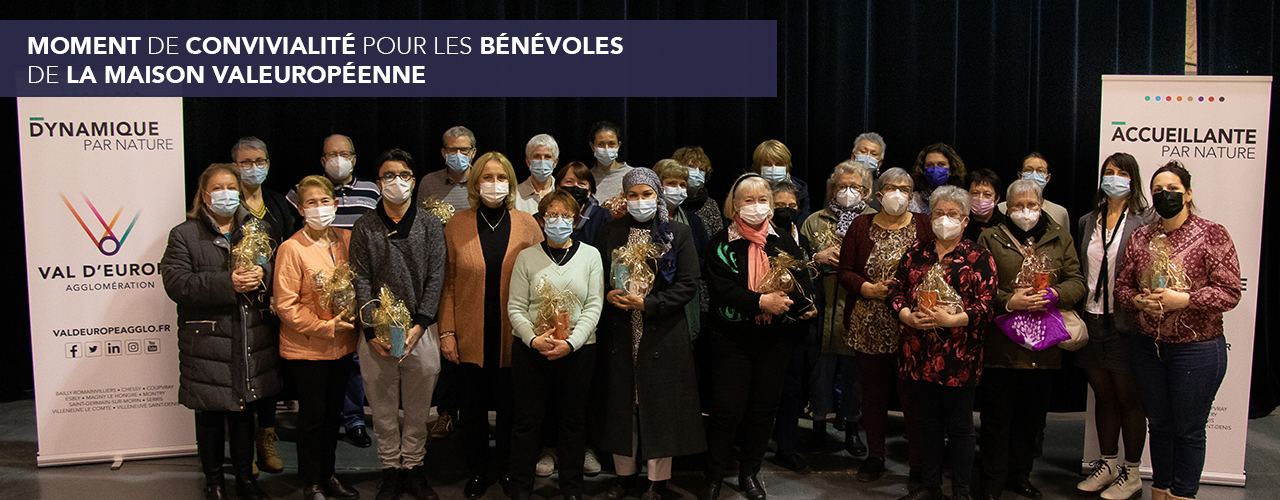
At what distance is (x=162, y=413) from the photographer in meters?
4.21

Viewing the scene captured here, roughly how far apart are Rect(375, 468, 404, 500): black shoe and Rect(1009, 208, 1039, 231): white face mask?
3.05 meters

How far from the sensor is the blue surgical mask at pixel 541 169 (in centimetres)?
430

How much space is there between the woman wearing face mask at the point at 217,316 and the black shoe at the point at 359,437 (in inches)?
35.5

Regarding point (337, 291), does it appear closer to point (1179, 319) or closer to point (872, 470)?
point (872, 470)

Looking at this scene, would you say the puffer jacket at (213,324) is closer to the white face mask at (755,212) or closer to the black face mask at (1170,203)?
the white face mask at (755,212)

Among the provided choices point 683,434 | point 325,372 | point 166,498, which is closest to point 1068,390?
point 683,434

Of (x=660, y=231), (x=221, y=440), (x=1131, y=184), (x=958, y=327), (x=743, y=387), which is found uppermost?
(x=1131, y=184)

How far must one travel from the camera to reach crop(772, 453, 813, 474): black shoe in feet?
13.3

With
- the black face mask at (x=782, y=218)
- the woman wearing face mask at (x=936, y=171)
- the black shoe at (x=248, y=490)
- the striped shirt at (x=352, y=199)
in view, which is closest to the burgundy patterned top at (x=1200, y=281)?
the woman wearing face mask at (x=936, y=171)

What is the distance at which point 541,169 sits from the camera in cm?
431

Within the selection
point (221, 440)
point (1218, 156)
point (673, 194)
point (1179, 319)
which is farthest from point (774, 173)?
point (221, 440)

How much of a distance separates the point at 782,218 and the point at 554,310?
1219 millimetres

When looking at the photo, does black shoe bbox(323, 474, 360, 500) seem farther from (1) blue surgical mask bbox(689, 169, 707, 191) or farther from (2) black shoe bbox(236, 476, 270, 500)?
(1) blue surgical mask bbox(689, 169, 707, 191)

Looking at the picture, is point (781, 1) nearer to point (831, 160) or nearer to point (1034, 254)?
point (831, 160)
